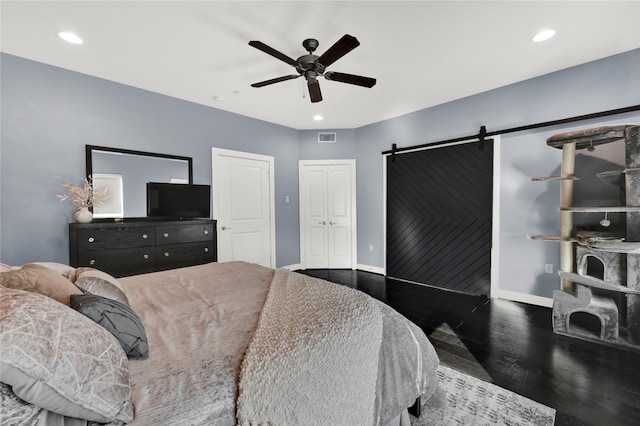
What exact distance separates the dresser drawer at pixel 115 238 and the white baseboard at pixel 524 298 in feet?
14.0

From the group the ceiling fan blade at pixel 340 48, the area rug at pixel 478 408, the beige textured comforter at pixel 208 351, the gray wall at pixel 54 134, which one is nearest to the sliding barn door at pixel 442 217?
the area rug at pixel 478 408

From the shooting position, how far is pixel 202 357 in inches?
37.0

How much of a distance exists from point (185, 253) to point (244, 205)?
1298 mm

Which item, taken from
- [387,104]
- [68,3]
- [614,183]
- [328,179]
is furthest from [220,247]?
[614,183]

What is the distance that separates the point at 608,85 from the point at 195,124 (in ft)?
15.7

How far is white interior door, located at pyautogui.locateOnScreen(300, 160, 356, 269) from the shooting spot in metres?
4.96

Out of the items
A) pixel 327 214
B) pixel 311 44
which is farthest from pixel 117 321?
pixel 327 214

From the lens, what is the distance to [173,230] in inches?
124

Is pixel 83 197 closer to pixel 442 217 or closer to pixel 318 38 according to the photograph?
pixel 318 38

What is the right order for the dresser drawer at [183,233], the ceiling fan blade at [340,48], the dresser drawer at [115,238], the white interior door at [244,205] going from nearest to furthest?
the ceiling fan blade at [340,48], the dresser drawer at [115,238], the dresser drawer at [183,233], the white interior door at [244,205]

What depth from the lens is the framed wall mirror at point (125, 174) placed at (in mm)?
2949

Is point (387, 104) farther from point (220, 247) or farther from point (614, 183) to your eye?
point (220, 247)

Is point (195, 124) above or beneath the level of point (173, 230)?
above

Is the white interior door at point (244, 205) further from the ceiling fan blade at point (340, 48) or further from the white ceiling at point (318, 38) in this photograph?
the ceiling fan blade at point (340, 48)
